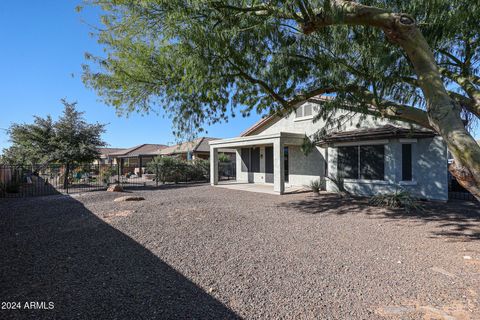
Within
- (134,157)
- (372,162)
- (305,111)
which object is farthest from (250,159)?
(134,157)

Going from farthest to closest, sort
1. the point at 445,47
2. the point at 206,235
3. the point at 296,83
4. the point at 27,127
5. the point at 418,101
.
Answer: the point at 27,127
the point at 296,83
the point at 418,101
the point at 445,47
the point at 206,235

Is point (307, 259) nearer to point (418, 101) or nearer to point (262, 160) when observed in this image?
point (418, 101)

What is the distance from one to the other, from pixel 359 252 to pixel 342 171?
30.7ft

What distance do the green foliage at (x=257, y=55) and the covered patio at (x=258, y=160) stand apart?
206 inches

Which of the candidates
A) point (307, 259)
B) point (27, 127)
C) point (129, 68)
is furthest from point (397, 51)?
point (27, 127)

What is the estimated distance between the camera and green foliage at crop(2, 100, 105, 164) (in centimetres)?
1664

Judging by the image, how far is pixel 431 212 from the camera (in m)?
9.12

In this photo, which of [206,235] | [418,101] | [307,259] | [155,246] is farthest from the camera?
[418,101]

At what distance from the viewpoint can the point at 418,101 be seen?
25.1 feet

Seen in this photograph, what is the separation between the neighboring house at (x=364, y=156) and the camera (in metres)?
11.2

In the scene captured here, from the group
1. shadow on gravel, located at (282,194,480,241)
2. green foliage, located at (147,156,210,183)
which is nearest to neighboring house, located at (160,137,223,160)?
green foliage, located at (147,156,210,183)

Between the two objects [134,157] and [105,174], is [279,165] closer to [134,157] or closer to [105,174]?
[105,174]

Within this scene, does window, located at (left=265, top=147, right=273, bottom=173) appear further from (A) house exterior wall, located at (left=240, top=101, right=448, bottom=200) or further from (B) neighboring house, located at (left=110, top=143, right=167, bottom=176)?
(B) neighboring house, located at (left=110, top=143, right=167, bottom=176)

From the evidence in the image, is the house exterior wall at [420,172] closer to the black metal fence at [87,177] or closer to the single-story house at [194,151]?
the black metal fence at [87,177]
